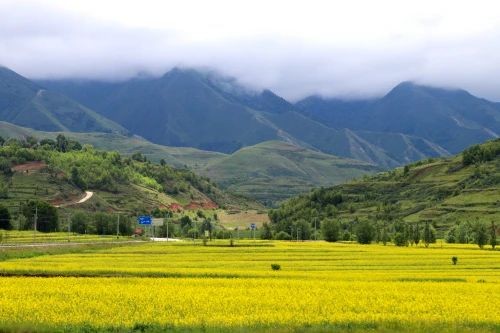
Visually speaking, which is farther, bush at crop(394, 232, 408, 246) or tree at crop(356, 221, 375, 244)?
tree at crop(356, 221, 375, 244)

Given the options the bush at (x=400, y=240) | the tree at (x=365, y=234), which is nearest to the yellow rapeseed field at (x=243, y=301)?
the bush at (x=400, y=240)

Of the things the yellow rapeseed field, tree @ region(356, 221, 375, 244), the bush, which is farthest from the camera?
tree @ region(356, 221, 375, 244)

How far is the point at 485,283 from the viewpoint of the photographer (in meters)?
62.8

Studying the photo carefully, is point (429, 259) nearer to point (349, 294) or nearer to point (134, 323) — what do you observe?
point (349, 294)

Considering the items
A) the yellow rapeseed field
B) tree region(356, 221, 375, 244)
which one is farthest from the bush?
the yellow rapeseed field

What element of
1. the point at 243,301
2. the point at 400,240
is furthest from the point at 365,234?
the point at 243,301

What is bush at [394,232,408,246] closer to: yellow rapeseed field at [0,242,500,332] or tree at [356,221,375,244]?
tree at [356,221,375,244]

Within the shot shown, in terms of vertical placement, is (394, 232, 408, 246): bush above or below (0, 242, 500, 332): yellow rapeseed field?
above

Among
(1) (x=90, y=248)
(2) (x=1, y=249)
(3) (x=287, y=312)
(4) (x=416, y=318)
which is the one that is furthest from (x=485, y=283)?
(1) (x=90, y=248)

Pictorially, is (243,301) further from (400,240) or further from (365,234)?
(365,234)

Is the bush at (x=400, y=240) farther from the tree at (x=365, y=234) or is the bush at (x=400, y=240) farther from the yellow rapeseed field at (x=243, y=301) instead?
the yellow rapeseed field at (x=243, y=301)

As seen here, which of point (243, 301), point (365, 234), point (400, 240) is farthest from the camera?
point (365, 234)

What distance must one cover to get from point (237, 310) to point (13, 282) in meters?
24.3

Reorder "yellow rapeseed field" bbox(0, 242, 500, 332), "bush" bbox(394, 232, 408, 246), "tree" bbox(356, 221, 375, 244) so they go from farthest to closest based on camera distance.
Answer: "tree" bbox(356, 221, 375, 244), "bush" bbox(394, 232, 408, 246), "yellow rapeseed field" bbox(0, 242, 500, 332)
